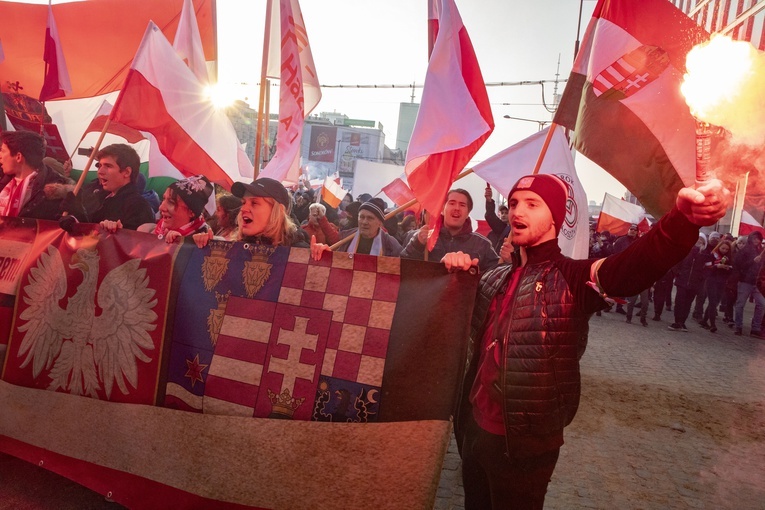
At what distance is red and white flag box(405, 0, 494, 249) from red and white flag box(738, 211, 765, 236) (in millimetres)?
12651

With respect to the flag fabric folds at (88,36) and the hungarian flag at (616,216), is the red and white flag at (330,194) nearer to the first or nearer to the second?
the flag fabric folds at (88,36)

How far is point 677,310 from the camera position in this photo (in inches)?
476

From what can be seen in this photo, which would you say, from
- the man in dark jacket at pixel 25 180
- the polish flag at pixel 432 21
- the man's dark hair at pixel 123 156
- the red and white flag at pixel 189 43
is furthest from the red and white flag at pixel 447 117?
the red and white flag at pixel 189 43

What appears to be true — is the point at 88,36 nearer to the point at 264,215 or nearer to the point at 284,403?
the point at 264,215

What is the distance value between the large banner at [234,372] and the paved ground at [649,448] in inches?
19.8

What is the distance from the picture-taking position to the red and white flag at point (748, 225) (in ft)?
44.9

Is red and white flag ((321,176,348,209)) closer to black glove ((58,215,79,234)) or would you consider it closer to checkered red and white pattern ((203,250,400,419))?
black glove ((58,215,79,234))

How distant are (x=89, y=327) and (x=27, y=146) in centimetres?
253

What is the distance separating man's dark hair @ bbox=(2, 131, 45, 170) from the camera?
4.79 m

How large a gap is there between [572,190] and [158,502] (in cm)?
466

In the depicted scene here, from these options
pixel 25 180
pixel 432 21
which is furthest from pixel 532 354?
pixel 25 180

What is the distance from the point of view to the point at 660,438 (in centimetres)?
503

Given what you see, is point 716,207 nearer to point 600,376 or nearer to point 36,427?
point 36,427

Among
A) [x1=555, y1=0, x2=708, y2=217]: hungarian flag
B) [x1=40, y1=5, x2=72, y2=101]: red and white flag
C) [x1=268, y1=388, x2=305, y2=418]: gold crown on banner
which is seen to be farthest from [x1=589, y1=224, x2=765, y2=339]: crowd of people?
[x1=40, y1=5, x2=72, y2=101]: red and white flag
